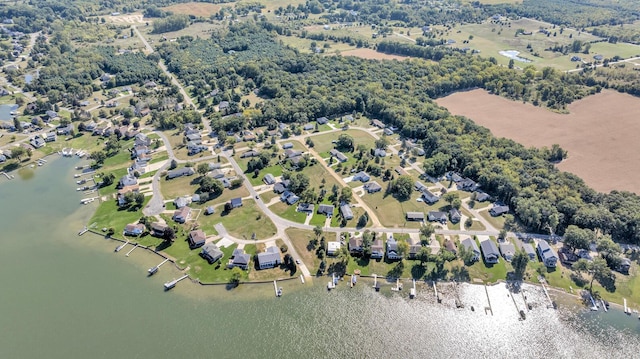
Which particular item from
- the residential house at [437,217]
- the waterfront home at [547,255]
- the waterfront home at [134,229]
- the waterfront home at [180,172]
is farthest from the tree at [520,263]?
the waterfront home at [180,172]

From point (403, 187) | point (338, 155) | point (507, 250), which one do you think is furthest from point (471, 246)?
point (338, 155)

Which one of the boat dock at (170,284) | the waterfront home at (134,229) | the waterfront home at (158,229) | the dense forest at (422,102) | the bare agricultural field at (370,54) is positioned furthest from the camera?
the bare agricultural field at (370,54)

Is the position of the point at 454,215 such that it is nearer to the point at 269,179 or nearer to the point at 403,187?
the point at 403,187

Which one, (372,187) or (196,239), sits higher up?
(196,239)

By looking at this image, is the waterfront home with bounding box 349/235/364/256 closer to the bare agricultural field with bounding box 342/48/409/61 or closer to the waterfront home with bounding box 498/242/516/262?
the waterfront home with bounding box 498/242/516/262

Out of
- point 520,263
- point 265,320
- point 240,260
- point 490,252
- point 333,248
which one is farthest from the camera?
point 333,248

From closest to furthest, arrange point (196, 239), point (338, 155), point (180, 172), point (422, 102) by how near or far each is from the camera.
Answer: point (196, 239)
point (180, 172)
point (338, 155)
point (422, 102)

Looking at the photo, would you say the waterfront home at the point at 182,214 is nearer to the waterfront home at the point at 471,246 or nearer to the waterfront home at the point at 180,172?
the waterfront home at the point at 180,172
